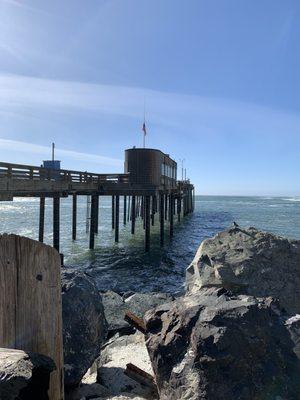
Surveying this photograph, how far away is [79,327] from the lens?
187 inches

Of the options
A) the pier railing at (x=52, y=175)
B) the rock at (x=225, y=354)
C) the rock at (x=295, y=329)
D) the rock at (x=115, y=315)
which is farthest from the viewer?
the pier railing at (x=52, y=175)

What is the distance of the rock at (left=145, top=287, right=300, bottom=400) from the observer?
3.43 m

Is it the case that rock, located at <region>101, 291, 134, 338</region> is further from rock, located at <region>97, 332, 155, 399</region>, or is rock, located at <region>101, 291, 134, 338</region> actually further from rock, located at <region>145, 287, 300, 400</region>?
rock, located at <region>145, 287, 300, 400</region>

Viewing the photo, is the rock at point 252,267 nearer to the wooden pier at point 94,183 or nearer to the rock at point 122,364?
the rock at point 122,364

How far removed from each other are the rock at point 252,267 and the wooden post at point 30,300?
501 centimetres

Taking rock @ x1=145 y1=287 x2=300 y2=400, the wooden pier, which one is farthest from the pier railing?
rock @ x1=145 y1=287 x2=300 y2=400

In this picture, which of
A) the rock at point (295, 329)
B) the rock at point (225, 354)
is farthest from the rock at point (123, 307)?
the rock at point (225, 354)

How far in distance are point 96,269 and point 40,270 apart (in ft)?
53.3

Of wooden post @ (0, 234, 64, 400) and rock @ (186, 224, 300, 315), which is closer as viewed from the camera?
wooden post @ (0, 234, 64, 400)

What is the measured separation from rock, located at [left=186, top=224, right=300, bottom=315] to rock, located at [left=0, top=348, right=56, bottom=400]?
5208 mm

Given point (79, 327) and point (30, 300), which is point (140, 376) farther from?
point (30, 300)

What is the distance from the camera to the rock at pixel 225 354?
343cm

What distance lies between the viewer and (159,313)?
4492 millimetres

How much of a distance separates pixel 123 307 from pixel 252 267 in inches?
132
